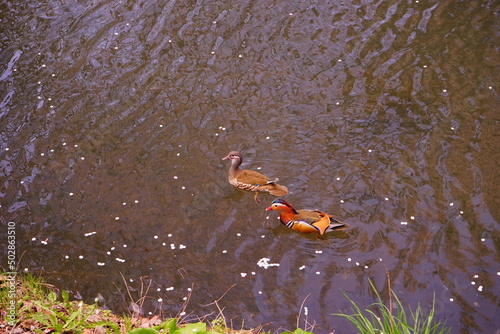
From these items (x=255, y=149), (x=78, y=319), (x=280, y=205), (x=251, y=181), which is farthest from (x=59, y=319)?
(x=255, y=149)

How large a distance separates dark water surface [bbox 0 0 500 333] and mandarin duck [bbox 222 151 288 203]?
7.9 inches

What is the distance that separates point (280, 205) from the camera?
27.6 feet

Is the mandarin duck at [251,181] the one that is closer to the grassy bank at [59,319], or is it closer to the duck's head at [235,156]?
the duck's head at [235,156]

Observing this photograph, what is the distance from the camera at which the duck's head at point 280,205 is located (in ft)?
27.3

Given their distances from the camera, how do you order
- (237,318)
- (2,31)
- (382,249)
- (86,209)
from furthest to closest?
1. (2,31)
2. (86,209)
3. (382,249)
4. (237,318)

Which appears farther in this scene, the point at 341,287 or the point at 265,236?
the point at 265,236

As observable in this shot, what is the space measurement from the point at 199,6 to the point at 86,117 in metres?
4.74

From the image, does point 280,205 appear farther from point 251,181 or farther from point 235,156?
point 235,156

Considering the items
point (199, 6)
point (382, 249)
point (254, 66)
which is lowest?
point (382, 249)

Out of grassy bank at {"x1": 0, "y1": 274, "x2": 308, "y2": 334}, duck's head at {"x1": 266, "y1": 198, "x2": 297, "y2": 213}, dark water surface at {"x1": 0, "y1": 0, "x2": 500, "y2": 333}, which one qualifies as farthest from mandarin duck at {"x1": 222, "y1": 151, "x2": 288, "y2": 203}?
grassy bank at {"x1": 0, "y1": 274, "x2": 308, "y2": 334}

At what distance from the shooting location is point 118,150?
32.5 ft

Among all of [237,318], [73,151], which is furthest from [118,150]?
[237,318]

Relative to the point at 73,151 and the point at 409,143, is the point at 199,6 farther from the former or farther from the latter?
the point at 409,143

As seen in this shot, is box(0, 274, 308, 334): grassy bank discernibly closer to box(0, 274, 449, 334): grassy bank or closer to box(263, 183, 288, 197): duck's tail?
box(0, 274, 449, 334): grassy bank
